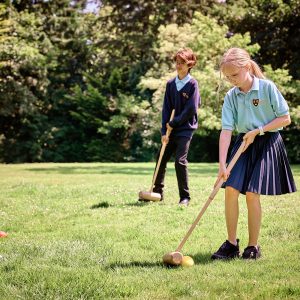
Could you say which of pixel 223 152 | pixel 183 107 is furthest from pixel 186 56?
pixel 223 152

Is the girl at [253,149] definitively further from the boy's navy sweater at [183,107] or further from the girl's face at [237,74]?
the boy's navy sweater at [183,107]

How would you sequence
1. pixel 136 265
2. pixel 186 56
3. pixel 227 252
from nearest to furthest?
pixel 136 265
pixel 227 252
pixel 186 56

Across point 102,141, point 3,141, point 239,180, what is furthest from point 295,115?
point 239,180

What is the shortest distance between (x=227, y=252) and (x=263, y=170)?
0.81m

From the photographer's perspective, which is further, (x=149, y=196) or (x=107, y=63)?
(x=107, y=63)

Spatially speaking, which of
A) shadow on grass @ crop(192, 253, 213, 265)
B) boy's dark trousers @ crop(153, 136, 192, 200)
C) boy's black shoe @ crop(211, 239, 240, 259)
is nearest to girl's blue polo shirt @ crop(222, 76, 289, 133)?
boy's black shoe @ crop(211, 239, 240, 259)

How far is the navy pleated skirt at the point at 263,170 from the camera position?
451 cm

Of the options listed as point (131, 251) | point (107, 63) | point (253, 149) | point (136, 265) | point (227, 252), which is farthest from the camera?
point (107, 63)

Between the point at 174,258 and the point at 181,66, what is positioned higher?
the point at 181,66

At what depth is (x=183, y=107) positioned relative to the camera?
798 centimetres

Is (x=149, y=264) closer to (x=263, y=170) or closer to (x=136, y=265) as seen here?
(x=136, y=265)

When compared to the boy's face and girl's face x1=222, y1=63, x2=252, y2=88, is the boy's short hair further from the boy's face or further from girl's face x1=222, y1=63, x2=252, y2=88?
girl's face x1=222, y1=63, x2=252, y2=88

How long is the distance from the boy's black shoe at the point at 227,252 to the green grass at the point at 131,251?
11 cm

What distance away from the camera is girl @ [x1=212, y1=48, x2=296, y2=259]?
448cm
